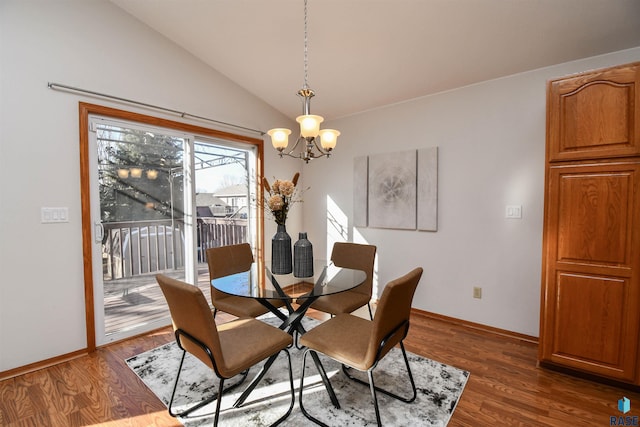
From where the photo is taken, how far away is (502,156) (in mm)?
2682

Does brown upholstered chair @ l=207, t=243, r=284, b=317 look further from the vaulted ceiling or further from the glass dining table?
the vaulted ceiling

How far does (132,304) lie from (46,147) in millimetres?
1588

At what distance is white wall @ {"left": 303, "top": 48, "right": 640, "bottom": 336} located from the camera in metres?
2.54

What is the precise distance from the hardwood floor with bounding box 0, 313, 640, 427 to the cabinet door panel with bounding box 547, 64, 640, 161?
1.59 metres

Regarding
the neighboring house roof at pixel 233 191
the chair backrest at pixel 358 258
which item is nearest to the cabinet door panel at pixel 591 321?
the chair backrest at pixel 358 258

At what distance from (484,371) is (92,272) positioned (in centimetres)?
333

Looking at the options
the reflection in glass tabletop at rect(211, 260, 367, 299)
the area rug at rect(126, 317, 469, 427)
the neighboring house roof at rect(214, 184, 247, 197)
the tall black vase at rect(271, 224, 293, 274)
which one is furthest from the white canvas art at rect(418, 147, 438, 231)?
the neighboring house roof at rect(214, 184, 247, 197)

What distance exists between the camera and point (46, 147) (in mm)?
2252

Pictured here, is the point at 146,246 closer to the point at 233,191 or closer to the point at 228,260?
the point at 228,260

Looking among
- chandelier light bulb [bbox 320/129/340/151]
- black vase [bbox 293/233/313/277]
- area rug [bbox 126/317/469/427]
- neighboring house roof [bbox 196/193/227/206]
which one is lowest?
area rug [bbox 126/317/469/427]

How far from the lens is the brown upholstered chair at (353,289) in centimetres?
237

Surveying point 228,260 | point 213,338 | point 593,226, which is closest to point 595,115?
point 593,226

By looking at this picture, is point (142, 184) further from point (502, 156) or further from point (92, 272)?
point (502, 156)

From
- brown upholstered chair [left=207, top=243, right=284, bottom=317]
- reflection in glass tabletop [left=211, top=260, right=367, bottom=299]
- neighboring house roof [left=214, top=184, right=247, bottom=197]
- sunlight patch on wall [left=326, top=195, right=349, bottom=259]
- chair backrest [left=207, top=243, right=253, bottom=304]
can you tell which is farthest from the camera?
sunlight patch on wall [left=326, top=195, right=349, bottom=259]
